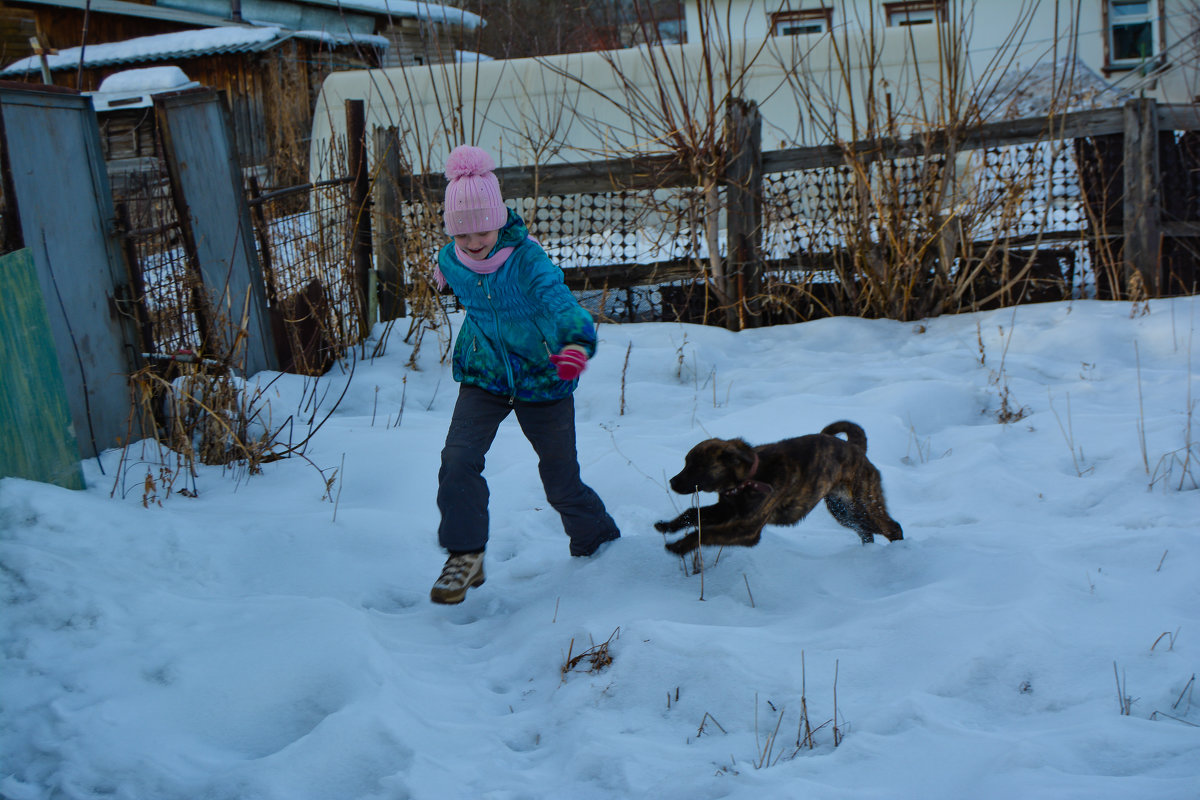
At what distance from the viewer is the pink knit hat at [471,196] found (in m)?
3.10

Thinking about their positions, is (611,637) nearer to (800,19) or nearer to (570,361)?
(570,361)

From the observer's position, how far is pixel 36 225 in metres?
3.90

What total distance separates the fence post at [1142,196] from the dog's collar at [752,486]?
5292mm

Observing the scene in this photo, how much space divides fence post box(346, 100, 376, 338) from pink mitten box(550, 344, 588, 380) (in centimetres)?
380

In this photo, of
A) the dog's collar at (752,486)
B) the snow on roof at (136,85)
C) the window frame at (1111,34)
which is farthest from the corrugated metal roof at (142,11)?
the dog's collar at (752,486)

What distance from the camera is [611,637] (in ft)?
9.20

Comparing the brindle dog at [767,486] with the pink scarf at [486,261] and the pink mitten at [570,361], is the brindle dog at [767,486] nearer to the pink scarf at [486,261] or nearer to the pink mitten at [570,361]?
the pink mitten at [570,361]

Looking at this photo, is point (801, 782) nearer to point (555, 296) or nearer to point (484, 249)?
point (555, 296)

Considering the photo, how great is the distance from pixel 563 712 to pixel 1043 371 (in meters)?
4.90

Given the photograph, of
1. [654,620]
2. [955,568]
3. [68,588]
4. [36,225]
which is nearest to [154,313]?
[36,225]

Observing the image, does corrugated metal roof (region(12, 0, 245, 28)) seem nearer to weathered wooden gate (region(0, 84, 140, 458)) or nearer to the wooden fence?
the wooden fence

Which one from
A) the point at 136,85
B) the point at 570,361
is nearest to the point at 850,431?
the point at 570,361

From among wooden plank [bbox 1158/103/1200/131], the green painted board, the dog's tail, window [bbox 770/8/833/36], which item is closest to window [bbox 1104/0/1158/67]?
window [bbox 770/8/833/36]

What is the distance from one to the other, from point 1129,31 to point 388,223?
57.2ft
